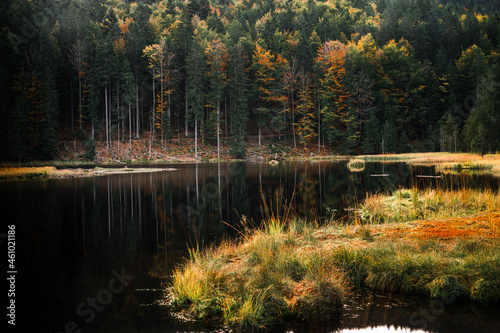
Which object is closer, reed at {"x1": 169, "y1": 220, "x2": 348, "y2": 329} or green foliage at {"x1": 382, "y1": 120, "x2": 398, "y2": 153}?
reed at {"x1": 169, "y1": 220, "x2": 348, "y2": 329}

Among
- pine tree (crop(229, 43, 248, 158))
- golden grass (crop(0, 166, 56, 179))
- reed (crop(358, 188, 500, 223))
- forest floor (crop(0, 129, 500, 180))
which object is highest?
pine tree (crop(229, 43, 248, 158))

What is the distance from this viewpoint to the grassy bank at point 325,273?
616 centimetres

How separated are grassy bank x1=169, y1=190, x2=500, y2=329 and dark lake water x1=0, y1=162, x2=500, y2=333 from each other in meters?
0.33

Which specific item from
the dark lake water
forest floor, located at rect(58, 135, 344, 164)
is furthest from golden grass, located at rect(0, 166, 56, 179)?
forest floor, located at rect(58, 135, 344, 164)

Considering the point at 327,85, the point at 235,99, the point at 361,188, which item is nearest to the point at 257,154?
the point at 235,99

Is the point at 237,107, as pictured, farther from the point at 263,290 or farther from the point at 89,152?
the point at 263,290

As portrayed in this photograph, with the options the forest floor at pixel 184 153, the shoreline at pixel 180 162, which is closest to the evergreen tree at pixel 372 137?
the shoreline at pixel 180 162

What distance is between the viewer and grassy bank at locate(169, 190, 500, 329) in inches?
243

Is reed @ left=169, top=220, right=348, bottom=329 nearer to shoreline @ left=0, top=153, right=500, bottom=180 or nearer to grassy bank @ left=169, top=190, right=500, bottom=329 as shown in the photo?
grassy bank @ left=169, top=190, right=500, bottom=329

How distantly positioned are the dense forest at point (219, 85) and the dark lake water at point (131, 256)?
38194mm

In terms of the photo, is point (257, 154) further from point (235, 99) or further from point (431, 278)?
point (431, 278)

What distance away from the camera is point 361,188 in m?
22.7

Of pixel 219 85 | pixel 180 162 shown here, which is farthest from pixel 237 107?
pixel 180 162

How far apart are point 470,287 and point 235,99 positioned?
6053 centimetres
